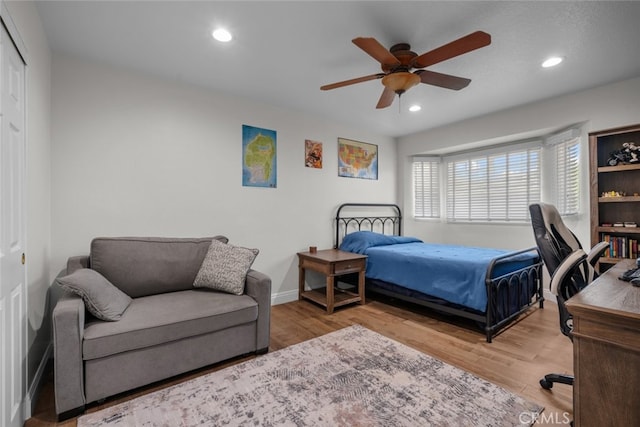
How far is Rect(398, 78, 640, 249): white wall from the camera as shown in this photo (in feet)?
9.91

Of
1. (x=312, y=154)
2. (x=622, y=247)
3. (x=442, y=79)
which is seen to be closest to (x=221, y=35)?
(x=442, y=79)

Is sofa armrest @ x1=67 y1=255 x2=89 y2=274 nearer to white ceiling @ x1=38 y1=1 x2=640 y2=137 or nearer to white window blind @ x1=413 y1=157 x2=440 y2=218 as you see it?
white ceiling @ x1=38 y1=1 x2=640 y2=137

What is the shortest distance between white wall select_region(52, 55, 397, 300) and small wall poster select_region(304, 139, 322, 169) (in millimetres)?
73

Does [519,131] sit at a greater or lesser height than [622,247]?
greater

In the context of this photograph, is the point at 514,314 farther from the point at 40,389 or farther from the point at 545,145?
the point at 40,389

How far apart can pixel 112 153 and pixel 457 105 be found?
3.81m

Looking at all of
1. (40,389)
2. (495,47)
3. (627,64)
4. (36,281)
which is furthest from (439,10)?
(40,389)

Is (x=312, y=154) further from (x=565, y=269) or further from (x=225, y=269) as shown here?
(x=565, y=269)

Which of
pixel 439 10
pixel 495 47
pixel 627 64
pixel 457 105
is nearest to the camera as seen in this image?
pixel 439 10

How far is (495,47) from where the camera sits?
92.7 inches

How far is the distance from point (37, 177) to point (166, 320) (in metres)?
1.33

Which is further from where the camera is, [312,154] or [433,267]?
[312,154]

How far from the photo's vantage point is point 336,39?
2.25 m

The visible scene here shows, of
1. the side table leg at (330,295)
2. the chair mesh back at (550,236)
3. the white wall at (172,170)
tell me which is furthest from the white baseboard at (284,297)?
the chair mesh back at (550,236)
